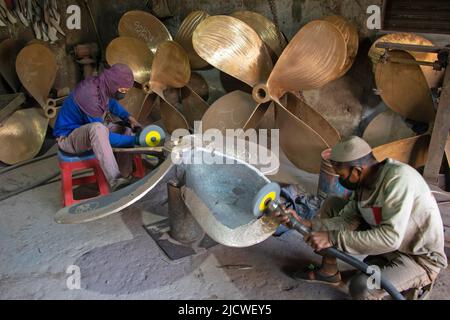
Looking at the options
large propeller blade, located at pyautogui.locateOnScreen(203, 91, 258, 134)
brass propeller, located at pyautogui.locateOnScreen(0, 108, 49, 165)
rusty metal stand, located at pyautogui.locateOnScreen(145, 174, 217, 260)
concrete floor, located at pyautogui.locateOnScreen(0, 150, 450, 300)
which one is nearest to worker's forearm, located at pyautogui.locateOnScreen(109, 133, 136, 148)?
concrete floor, located at pyautogui.locateOnScreen(0, 150, 450, 300)

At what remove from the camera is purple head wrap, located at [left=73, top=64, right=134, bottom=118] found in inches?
125

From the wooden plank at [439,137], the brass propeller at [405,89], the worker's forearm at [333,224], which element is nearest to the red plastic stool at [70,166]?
the worker's forearm at [333,224]

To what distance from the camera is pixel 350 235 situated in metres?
1.99

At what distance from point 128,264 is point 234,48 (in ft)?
7.04

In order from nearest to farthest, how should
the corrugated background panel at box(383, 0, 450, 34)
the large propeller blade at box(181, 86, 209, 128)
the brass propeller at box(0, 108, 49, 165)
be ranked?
1. the corrugated background panel at box(383, 0, 450, 34)
2. the brass propeller at box(0, 108, 49, 165)
3. the large propeller blade at box(181, 86, 209, 128)

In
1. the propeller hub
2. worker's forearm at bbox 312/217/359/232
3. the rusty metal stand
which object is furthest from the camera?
the propeller hub

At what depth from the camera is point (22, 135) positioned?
4219mm

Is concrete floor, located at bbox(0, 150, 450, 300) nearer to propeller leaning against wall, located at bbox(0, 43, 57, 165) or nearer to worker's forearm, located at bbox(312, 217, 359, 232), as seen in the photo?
worker's forearm, located at bbox(312, 217, 359, 232)

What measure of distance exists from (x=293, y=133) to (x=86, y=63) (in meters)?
2.92

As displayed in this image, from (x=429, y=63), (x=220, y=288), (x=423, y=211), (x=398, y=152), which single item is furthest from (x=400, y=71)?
(x=220, y=288)

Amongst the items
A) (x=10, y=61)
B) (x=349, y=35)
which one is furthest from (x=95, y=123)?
(x=349, y=35)

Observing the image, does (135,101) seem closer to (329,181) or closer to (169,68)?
(169,68)

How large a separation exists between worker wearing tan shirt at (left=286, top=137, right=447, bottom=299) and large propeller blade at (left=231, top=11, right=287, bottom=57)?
2230 millimetres

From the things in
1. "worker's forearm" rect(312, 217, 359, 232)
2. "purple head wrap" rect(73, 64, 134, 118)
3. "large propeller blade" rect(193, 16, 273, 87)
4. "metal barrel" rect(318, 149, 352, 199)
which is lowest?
"metal barrel" rect(318, 149, 352, 199)
